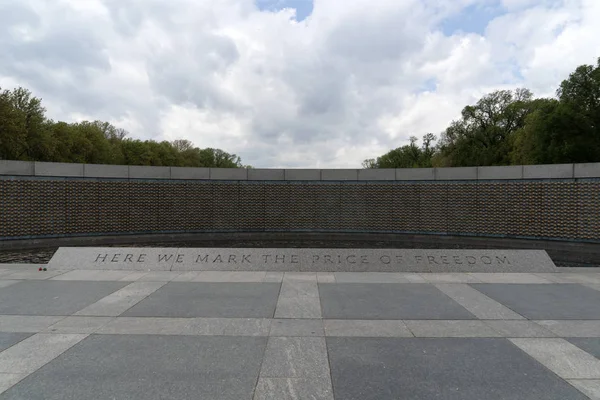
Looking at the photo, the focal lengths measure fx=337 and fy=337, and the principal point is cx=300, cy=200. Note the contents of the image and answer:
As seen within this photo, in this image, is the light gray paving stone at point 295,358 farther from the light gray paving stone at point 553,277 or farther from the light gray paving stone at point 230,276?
the light gray paving stone at point 553,277

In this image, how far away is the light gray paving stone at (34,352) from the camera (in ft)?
13.4

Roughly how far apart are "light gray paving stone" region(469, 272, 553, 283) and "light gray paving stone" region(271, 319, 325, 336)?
538 cm

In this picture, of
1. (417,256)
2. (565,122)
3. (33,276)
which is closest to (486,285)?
(417,256)

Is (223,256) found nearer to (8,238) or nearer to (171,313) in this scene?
(171,313)

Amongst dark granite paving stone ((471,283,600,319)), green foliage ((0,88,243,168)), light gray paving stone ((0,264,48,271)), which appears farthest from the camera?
green foliage ((0,88,243,168))

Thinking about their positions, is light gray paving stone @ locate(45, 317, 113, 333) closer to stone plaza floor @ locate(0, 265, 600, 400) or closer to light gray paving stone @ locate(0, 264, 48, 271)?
stone plaza floor @ locate(0, 265, 600, 400)

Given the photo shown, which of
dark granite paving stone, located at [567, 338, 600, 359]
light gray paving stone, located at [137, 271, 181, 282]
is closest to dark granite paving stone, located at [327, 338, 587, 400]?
dark granite paving stone, located at [567, 338, 600, 359]

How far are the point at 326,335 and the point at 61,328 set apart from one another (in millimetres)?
4198

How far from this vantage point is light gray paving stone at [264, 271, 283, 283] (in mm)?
8602

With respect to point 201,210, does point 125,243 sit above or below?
below

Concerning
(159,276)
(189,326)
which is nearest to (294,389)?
(189,326)

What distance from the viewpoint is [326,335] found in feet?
16.9

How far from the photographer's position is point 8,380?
3785mm

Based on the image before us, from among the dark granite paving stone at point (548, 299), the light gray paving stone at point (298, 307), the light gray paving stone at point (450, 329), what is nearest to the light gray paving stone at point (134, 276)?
the light gray paving stone at point (298, 307)
